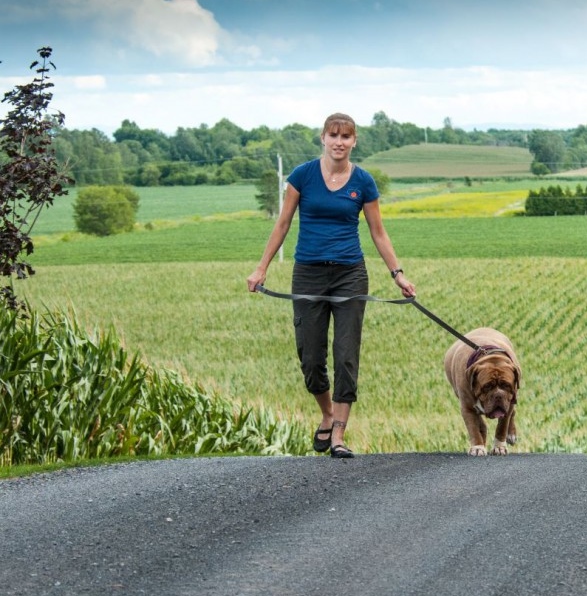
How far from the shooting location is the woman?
9016 millimetres

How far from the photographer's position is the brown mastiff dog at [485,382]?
9.58 metres

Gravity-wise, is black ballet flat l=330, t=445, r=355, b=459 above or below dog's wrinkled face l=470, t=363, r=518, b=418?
below

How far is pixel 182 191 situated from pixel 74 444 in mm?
118030

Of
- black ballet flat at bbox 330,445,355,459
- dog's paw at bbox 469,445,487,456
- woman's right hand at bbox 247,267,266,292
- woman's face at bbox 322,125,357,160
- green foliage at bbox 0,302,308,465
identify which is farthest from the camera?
green foliage at bbox 0,302,308,465

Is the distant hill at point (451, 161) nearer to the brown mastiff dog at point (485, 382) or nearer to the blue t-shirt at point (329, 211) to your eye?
the brown mastiff dog at point (485, 382)

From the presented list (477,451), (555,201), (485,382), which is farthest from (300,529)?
(555,201)

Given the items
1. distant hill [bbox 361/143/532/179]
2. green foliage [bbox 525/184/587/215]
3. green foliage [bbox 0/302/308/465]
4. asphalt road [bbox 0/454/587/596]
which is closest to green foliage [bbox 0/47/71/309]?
green foliage [bbox 0/302/308/465]

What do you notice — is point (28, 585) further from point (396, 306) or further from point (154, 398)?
point (396, 306)

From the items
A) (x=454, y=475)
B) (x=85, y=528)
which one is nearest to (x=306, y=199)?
(x=454, y=475)

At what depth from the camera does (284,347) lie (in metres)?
30.0

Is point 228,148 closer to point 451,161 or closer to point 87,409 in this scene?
point 451,161

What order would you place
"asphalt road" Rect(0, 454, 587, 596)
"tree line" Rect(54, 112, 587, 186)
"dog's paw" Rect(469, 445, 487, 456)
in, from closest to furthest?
"asphalt road" Rect(0, 454, 587, 596), "dog's paw" Rect(469, 445, 487, 456), "tree line" Rect(54, 112, 587, 186)

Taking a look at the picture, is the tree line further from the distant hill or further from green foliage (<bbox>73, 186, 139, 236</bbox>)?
green foliage (<bbox>73, 186, 139, 236</bbox>)

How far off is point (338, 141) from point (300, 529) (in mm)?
2910
